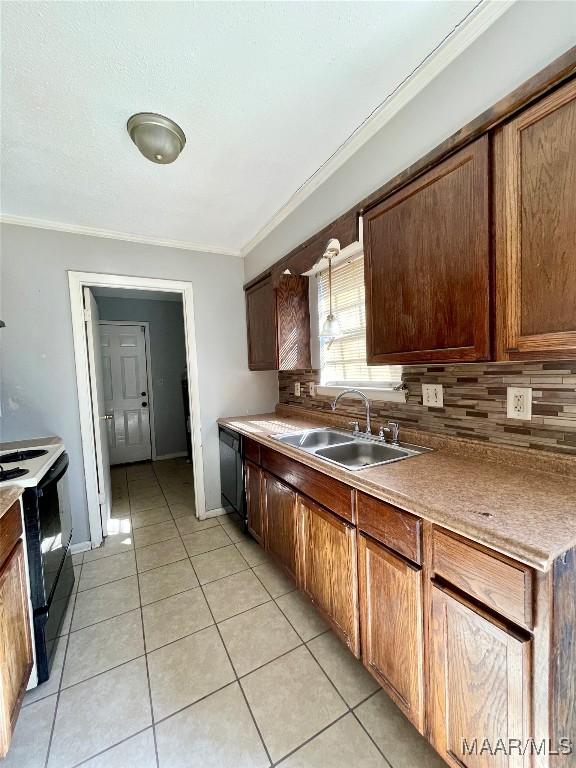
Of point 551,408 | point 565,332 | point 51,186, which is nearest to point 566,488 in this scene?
point 551,408

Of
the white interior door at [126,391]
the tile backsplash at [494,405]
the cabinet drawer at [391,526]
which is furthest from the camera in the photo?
the white interior door at [126,391]

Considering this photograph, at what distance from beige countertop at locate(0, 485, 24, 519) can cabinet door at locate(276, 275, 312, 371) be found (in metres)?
1.68

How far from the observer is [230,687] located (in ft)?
4.40

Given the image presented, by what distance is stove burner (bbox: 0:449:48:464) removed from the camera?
1.71m

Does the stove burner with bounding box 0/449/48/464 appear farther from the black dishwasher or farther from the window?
the window

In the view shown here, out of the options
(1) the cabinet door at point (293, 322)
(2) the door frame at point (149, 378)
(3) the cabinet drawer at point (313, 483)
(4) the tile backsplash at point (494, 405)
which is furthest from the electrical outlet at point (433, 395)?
(2) the door frame at point (149, 378)

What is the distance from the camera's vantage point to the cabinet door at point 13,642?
1.07 metres

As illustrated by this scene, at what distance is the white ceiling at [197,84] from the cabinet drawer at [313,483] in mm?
A: 1654

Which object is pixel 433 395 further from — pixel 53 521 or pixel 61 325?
pixel 61 325

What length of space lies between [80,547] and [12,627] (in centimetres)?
141

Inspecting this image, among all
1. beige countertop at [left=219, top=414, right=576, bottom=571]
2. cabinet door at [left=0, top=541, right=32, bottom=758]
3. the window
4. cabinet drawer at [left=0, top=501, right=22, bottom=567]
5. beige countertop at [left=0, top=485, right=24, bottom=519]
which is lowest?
cabinet door at [left=0, top=541, right=32, bottom=758]

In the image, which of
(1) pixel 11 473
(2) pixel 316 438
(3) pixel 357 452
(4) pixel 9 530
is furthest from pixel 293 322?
(4) pixel 9 530

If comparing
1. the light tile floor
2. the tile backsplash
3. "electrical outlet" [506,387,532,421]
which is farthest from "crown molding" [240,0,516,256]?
the light tile floor

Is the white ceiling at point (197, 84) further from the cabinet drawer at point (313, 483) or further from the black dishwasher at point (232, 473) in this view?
the black dishwasher at point (232, 473)
